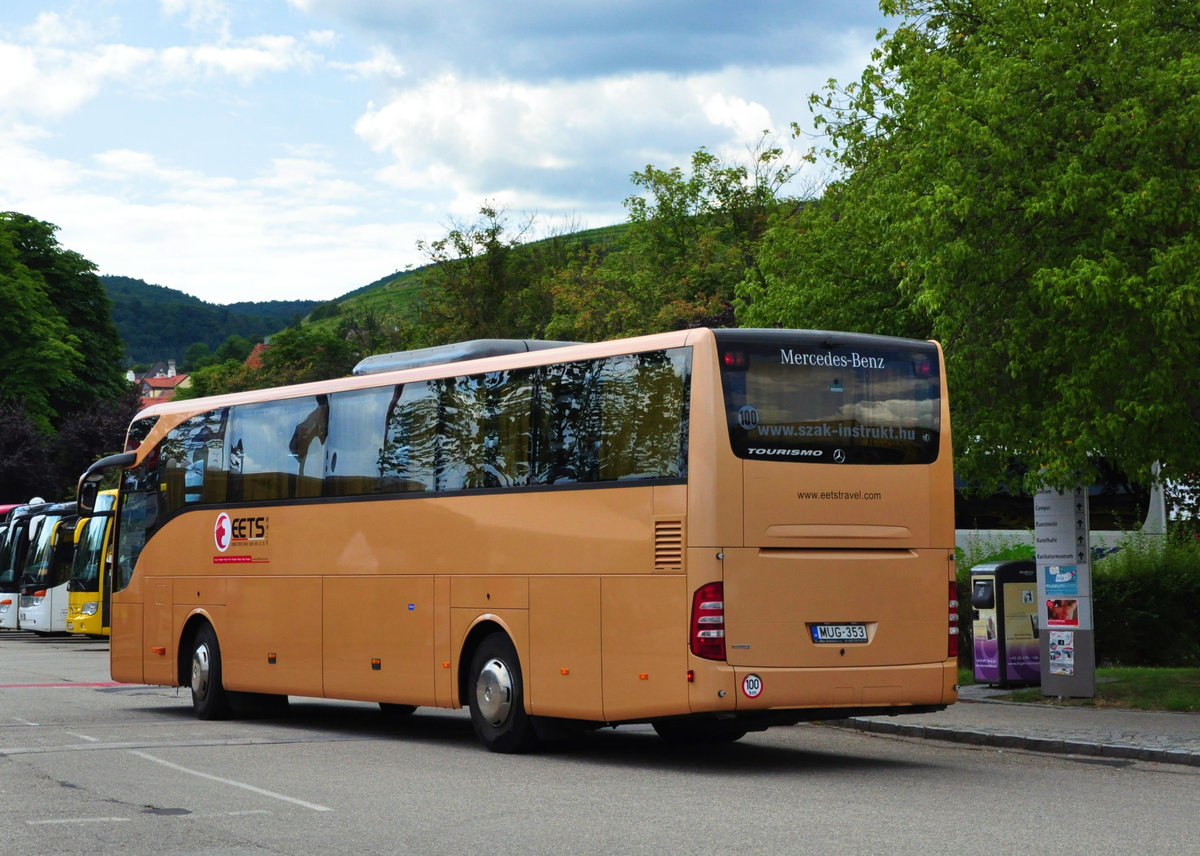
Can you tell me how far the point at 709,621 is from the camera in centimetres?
1195

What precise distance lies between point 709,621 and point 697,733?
3.25 m

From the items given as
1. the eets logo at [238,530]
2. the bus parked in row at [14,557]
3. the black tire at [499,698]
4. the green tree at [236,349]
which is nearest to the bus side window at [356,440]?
the eets logo at [238,530]

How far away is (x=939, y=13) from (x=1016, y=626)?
25.1 feet

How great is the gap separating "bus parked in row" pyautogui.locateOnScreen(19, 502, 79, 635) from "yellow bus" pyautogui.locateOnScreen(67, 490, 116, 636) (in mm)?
1143

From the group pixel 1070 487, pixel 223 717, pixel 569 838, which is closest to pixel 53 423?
pixel 223 717

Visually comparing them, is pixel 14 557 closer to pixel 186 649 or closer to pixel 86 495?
pixel 86 495

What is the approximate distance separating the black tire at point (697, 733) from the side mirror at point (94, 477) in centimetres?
779

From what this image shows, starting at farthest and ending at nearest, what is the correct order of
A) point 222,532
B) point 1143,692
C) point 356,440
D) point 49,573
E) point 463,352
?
point 49,573 < point 1143,692 < point 222,532 < point 356,440 < point 463,352

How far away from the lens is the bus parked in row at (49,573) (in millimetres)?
37188

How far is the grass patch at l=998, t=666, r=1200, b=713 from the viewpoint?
17.1 meters

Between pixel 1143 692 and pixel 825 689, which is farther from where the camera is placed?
pixel 1143 692

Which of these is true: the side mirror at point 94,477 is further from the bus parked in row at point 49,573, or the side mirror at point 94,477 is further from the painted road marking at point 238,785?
the bus parked in row at point 49,573

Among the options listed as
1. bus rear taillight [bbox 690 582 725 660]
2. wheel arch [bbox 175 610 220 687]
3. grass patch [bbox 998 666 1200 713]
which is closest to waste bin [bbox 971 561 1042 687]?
grass patch [bbox 998 666 1200 713]

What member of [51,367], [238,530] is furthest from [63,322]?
[238,530]
